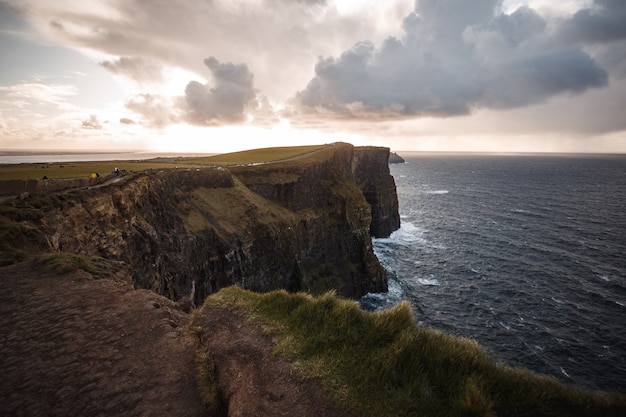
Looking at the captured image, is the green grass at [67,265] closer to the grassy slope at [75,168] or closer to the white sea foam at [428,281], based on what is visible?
the grassy slope at [75,168]

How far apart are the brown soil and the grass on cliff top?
1.97 feet

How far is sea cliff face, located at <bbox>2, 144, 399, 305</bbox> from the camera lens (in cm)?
2406

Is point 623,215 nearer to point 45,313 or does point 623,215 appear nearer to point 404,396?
point 404,396

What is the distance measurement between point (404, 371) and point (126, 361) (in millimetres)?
7153

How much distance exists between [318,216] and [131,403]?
2058 inches

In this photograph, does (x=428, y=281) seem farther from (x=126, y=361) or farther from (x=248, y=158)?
(x=126, y=361)

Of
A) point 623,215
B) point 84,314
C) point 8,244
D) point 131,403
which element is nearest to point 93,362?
point 131,403

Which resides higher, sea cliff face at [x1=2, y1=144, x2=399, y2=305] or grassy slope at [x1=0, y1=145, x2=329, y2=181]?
grassy slope at [x1=0, y1=145, x2=329, y2=181]

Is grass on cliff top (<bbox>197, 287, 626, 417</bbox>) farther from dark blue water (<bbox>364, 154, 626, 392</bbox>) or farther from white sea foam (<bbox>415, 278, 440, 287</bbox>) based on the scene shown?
white sea foam (<bbox>415, 278, 440, 287</bbox>)

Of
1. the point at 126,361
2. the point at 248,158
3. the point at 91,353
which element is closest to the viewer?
the point at 126,361

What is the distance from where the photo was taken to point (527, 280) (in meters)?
51.7

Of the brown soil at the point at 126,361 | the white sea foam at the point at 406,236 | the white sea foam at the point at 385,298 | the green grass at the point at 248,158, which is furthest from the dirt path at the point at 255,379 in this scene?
the white sea foam at the point at 406,236

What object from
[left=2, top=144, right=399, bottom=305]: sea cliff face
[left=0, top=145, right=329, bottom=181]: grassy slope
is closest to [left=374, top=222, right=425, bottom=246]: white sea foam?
[left=2, top=144, right=399, bottom=305]: sea cliff face

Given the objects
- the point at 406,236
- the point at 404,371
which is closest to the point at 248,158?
the point at 406,236
